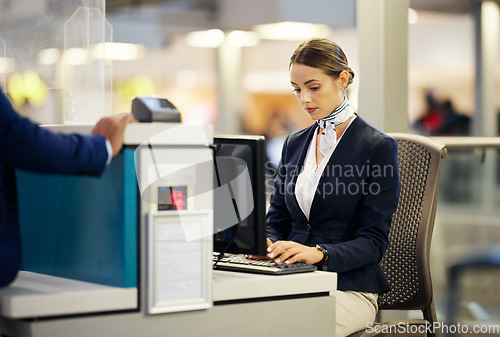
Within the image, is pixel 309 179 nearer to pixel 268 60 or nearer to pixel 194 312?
pixel 194 312

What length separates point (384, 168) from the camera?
228 cm

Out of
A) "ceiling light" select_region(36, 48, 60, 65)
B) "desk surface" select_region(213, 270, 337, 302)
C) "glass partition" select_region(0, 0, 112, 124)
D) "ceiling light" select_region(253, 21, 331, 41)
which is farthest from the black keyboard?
"ceiling light" select_region(253, 21, 331, 41)

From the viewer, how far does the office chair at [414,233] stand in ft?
8.32

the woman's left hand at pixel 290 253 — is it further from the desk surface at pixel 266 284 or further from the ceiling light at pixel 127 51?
the ceiling light at pixel 127 51

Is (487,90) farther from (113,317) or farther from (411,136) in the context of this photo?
(113,317)

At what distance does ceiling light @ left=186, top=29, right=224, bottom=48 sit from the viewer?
569 cm

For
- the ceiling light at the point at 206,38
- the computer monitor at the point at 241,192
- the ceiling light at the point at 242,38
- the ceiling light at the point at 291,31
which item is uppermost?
the ceiling light at the point at 206,38

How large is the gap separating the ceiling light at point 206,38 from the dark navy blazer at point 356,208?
341 centimetres

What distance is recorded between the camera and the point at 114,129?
168 centimetres

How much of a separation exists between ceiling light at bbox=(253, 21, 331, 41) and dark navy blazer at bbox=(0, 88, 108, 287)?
83.6 inches

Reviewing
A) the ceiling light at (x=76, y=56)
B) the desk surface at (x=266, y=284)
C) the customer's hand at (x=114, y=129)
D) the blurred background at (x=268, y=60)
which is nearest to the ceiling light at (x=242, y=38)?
the blurred background at (x=268, y=60)

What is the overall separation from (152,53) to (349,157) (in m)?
4.65

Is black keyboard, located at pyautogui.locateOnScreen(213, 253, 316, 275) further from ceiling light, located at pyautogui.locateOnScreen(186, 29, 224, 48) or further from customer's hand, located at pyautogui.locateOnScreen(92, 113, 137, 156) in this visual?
ceiling light, located at pyautogui.locateOnScreen(186, 29, 224, 48)

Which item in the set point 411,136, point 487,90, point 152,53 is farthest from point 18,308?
point 152,53
